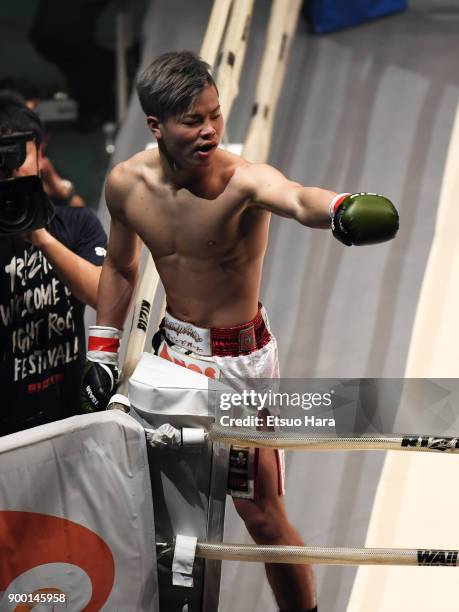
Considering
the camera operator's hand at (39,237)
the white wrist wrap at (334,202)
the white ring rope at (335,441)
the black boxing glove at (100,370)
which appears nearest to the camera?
the white ring rope at (335,441)

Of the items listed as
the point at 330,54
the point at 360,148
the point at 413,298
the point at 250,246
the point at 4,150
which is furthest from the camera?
the point at 330,54

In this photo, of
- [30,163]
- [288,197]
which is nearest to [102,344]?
[30,163]

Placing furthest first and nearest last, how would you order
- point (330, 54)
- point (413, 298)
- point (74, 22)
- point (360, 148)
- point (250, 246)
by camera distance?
point (74, 22) → point (330, 54) → point (360, 148) → point (413, 298) → point (250, 246)

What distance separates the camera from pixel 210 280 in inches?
78.6

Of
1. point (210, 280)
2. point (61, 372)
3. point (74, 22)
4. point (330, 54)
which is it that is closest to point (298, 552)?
point (210, 280)

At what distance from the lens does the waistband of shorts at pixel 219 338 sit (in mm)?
2047

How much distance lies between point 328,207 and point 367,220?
0.40 feet

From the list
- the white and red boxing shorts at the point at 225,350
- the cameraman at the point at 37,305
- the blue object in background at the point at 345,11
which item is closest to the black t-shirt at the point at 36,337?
the cameraman at the point at 37,305

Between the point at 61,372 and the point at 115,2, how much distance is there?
3.68 m

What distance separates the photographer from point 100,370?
2078 mm

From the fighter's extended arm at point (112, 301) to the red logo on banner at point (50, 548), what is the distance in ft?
1.42

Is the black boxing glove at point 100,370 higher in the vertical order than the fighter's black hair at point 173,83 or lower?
lower

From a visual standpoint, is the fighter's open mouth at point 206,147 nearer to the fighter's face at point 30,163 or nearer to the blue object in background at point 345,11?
the fighter's face at point 30,163

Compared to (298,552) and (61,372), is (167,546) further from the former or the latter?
(61,372)
